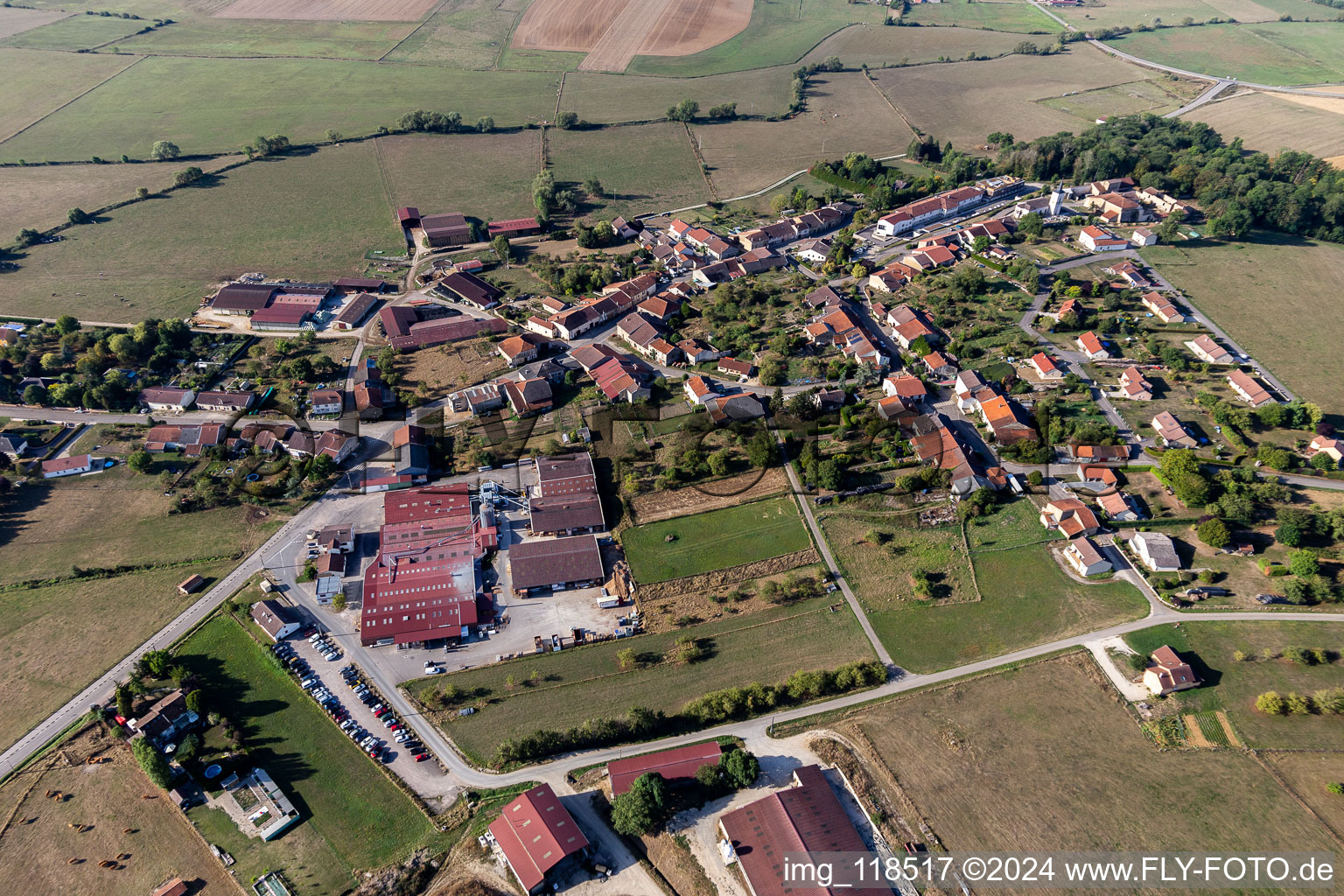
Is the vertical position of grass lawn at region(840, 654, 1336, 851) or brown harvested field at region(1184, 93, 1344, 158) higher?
brown harvested field at region(1184, 93, 1344, 158)

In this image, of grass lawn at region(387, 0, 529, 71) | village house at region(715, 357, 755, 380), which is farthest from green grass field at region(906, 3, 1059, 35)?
village house at region(715, 357, 755, 380)

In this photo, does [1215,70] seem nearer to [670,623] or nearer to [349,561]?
[670,623]

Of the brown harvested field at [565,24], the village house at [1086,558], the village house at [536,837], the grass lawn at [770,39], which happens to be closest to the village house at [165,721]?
the village house at [536,837]

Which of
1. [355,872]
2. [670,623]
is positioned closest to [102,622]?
[355,872]

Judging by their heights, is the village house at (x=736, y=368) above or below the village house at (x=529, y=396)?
above

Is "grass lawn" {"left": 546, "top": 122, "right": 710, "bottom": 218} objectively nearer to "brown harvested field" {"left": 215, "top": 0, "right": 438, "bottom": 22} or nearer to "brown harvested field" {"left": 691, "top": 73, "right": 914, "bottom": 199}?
"brown harvested field" {"left": 691, "top": 73, "right": 914, "bottom": 199}

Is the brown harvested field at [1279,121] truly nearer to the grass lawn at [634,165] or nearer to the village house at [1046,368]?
the village house at [1046,368]
